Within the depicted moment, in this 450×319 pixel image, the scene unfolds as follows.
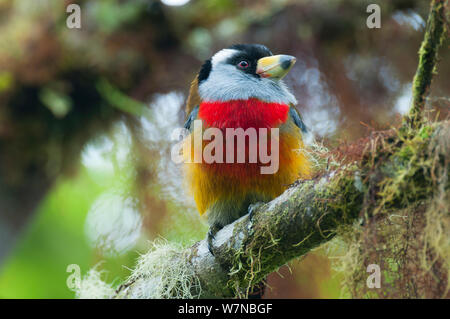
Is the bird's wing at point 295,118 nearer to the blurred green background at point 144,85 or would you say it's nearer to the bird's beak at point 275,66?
the bird's beak at point 275,66

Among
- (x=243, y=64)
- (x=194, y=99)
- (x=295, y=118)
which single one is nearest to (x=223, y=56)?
(x=243, y=64)

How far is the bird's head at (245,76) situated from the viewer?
9.04 ft

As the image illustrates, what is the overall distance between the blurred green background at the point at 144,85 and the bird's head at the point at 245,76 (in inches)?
38.9

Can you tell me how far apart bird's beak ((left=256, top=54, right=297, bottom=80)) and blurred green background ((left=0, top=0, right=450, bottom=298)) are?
991 mm

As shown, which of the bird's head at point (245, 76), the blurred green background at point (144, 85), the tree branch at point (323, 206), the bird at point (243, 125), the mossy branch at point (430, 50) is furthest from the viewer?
the blurred green background at point (144, 85)

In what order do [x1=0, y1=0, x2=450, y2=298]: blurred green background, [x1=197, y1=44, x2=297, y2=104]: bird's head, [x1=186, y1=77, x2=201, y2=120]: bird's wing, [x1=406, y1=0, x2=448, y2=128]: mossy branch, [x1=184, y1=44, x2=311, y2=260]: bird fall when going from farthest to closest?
[x1=0, y1=0, x2=450, y2=298]: blurred green background → [x1=186, y1=77, x2=201, y2=120]: bird's wing → [x1=197, y1=44, x2=297, y2=104]: bird's head → [x1=184, y1=44, x2=311, y2=260]: bird → [x1=406, y1=0, x2=448, y2=128]: mossy branch

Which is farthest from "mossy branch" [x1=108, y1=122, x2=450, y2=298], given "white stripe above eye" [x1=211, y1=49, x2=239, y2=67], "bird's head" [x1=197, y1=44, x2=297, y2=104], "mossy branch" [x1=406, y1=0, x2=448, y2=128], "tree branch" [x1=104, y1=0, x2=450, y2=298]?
"white stripe above eye" [x1=211, y1=49, x2=239, y2=67]

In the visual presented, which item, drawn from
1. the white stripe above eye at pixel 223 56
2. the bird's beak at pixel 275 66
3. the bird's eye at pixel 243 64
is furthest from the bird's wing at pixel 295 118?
the white stripe above eye at pixel 223 56

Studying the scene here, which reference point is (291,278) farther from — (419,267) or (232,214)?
(419,267)

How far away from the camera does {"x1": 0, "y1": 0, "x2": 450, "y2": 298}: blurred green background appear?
3.93 meters

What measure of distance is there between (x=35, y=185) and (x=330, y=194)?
139 inches

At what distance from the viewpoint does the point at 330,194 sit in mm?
1664

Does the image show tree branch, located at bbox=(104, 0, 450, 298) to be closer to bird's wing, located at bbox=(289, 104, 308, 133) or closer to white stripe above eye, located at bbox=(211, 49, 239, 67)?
bird's wing, located at bbox=(289, 104, 308, 133)

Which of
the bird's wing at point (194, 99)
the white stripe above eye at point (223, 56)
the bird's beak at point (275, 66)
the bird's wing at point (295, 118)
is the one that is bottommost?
the bird's wing at point (295, 118)
